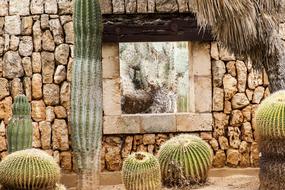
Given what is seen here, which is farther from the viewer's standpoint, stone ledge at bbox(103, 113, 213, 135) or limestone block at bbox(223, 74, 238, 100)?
limestone block at bbox(223, 74, 238, 100)

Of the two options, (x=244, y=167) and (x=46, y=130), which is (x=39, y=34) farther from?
(x=244, y=167)

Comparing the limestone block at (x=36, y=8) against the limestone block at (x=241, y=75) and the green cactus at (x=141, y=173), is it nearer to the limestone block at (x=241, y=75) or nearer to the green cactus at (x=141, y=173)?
the green cactus at (x=141, y=173)

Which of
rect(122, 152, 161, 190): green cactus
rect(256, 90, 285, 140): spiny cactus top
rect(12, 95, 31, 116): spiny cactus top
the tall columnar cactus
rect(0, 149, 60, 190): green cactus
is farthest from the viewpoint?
the tall columnar cactus

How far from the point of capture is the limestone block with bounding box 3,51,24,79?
853 centimetres

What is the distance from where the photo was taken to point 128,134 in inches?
339

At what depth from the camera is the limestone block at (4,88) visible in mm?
8547

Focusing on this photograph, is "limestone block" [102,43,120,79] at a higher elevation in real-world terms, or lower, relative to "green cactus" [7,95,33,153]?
higher

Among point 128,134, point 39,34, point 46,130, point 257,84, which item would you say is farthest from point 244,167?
point 39,34

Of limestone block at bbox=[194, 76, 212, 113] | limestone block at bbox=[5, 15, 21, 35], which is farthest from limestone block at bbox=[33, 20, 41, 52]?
limestone block at bbox=[194, 76, 212, 113]

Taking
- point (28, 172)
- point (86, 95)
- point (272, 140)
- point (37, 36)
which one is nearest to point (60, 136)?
point (86, 95)

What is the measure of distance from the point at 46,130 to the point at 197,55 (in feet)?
7.80

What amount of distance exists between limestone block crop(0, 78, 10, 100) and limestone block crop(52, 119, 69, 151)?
31.9 inches

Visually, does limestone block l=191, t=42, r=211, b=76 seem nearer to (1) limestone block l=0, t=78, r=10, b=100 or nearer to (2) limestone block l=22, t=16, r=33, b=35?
(2) limestone block l=22, t=16, r=33, b=35

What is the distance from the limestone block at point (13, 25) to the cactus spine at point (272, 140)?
3.68 meters
